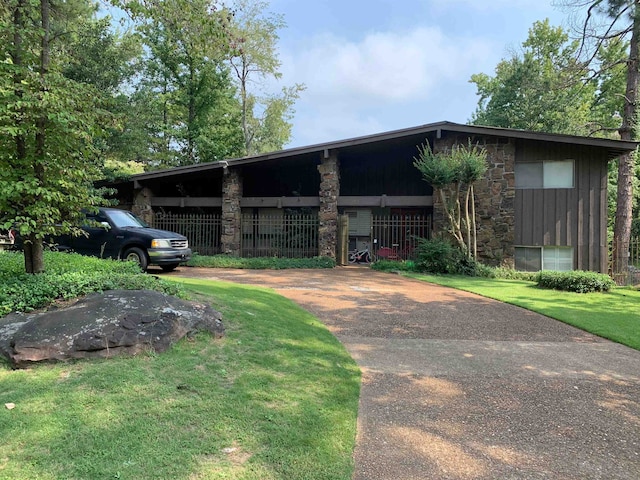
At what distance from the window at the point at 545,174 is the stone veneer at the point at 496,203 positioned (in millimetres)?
408

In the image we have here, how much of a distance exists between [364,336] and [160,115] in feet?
77.0

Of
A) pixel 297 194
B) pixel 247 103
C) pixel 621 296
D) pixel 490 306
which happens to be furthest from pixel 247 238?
pixel 247 103

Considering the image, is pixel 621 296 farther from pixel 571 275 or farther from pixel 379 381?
pixel 379 381

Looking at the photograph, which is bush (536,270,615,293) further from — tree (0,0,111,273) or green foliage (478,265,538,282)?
tree (0,0,111,273)

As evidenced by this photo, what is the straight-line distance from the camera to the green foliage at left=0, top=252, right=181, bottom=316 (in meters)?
4.60

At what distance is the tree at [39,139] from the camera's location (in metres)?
4.66

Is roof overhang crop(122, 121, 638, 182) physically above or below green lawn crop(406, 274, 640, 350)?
above

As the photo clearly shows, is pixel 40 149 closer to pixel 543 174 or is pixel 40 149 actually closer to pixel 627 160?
pixel 543 174

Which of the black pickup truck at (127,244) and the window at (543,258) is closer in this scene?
the black pickup truck at (127,244)

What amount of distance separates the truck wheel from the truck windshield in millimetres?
799

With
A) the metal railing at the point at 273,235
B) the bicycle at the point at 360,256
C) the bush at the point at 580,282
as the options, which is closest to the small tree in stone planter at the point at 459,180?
the metal railing at the point at 273,235

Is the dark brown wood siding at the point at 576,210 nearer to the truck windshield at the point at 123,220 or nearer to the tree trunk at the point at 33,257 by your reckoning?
the truck windshield at the point at 123,220

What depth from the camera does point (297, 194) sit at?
19344 millimetres

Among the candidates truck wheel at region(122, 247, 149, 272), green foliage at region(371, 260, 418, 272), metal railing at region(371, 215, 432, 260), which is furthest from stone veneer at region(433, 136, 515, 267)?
truck wheel at region(122, 247, 149, 272)
